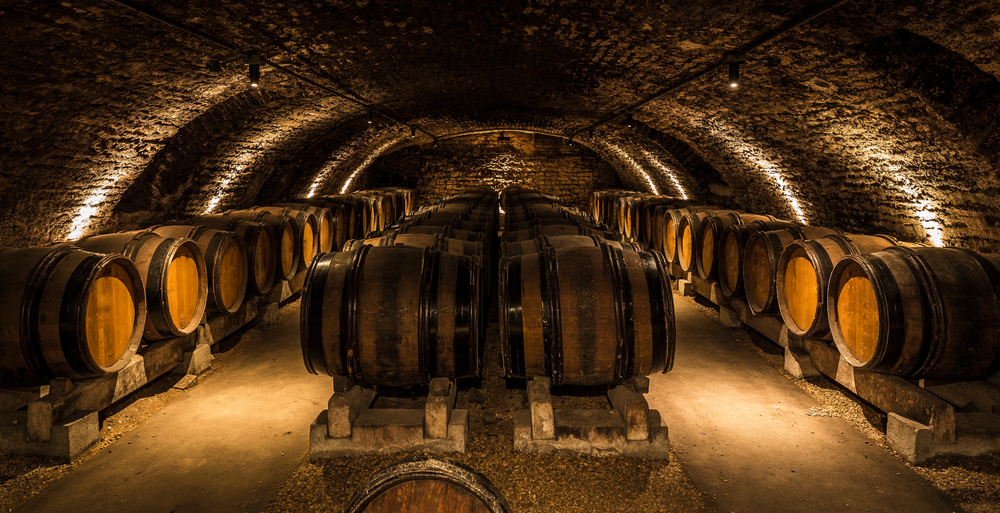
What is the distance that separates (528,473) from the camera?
2799 mm

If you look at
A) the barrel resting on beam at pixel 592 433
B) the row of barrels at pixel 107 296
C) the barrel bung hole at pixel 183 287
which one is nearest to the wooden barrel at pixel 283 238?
the row of barrels at pixel 107 296

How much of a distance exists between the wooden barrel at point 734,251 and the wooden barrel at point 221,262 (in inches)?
187

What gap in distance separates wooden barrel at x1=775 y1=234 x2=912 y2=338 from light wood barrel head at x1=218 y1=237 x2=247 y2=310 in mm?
4693

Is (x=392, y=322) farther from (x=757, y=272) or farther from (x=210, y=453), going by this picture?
(x=757, y=272)

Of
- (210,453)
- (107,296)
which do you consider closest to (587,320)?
(210,453)

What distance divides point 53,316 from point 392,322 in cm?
194

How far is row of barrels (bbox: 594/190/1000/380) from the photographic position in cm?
294

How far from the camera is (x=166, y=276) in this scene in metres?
3.87

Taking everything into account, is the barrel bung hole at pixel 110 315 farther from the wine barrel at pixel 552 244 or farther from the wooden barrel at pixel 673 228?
the wooden barrel at pixel 673 228

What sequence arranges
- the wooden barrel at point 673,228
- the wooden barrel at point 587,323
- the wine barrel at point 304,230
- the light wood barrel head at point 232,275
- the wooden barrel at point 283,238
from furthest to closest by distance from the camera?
the wooden barrel at point 673,228, the wine barrel at point 304,230, the wooden barrel at point 283,238, the light wood barrel head at point 232,275, the wooden barrel at point 587,323

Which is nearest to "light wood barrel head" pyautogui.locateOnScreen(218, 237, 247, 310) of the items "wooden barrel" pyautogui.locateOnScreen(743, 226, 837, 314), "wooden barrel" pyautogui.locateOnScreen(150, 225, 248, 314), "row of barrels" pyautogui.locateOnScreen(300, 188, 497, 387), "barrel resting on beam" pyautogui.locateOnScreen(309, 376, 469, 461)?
"wooden barrel" pyautogui.locateOnScreen(150, 225, 248, 314)

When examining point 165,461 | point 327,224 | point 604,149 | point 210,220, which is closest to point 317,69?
point 210,220

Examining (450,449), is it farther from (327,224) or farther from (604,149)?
(604,149)

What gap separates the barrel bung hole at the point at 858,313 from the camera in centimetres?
324
